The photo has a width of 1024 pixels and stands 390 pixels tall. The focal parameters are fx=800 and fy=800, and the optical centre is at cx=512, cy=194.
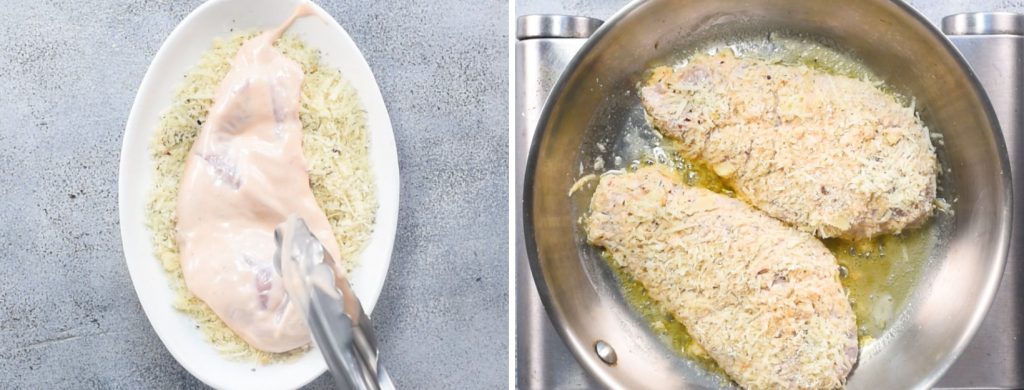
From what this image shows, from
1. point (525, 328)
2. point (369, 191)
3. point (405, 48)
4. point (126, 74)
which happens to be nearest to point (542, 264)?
point (525, 328)

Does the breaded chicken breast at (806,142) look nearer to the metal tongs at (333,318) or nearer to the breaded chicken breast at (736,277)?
the breaded chicken breast at (736,277)

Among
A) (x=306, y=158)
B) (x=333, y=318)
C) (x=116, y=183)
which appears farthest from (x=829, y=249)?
(x=116, y=183)

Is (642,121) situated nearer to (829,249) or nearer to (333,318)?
(829,249)

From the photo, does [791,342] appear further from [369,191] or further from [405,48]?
[405,48]

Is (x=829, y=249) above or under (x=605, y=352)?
above

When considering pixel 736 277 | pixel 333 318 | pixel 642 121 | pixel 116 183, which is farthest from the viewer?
pixel 116 183

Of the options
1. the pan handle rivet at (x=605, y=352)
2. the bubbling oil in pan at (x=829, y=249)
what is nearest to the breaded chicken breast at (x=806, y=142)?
the bubbling oil in pan at (x=829, y=249)

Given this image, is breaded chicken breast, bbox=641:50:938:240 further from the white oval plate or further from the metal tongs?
the metal tongs
